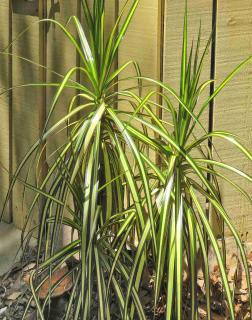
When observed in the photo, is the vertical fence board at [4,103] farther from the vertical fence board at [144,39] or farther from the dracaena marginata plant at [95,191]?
the dracaena marginata plant at [95,191]

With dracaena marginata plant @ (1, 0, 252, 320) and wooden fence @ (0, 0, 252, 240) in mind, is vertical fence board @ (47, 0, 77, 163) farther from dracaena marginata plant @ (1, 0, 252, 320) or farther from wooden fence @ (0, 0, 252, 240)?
dracaena marginata plant @ (1, 0, 252, 320)

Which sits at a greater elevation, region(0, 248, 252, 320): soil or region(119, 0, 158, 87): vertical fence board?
region(119, 0, 158, 87): vertical fence board

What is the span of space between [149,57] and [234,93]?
501 millimetres

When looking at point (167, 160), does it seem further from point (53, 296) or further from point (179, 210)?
point (53, 296)

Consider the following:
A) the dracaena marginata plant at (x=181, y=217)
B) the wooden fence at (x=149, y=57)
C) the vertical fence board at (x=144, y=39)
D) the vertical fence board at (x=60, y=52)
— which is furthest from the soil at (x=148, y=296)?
the vertical fence board at (x=144, y=39)

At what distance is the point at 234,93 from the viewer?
5.04m

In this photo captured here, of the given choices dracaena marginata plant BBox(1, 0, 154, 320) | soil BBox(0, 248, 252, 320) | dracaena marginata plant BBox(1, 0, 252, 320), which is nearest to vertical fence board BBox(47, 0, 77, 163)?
soil BBox(0, 248, 252, 320)

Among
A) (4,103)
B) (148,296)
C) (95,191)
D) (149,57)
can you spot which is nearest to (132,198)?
(95,191)

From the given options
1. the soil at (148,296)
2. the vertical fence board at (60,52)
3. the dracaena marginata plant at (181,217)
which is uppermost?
the vertical fence board at (60,52)

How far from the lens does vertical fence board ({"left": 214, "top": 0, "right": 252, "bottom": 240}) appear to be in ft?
16.2

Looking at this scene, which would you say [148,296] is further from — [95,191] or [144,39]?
[144,39]

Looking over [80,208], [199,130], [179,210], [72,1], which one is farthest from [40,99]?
[179,210]

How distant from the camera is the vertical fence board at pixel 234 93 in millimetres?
4945

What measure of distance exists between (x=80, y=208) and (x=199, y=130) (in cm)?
93
